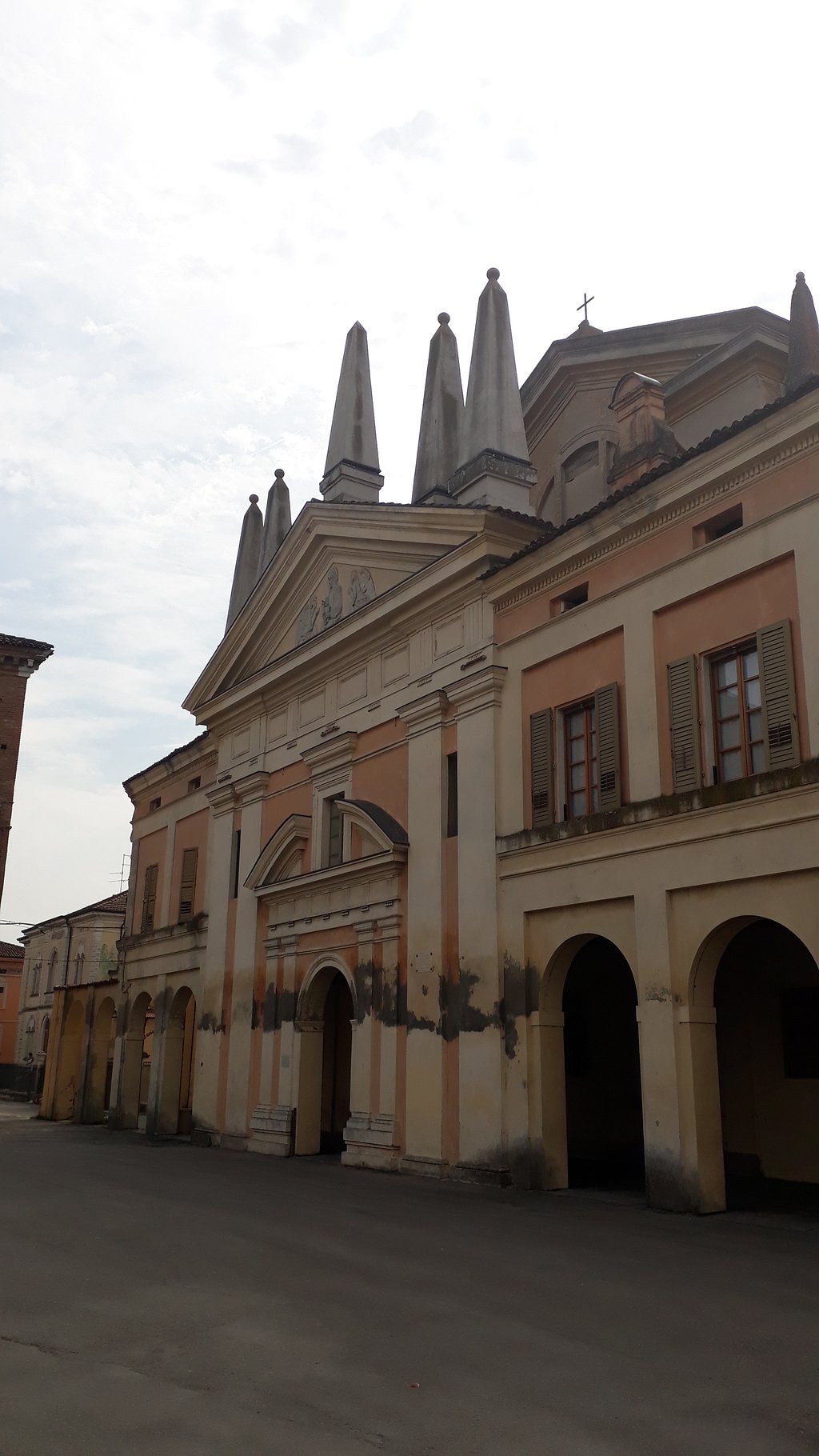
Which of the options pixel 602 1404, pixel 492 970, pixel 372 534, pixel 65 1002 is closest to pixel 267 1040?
pixel 492 970

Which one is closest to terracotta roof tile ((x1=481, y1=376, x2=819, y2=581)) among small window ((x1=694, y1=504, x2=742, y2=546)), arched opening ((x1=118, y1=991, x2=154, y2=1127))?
small window ((x1=694, y1=504, x2=742, y2=546))

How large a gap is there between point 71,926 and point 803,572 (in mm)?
46664

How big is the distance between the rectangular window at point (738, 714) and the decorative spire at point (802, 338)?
10.4 ft

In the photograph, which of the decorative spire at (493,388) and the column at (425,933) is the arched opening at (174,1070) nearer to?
the column at (425,933)

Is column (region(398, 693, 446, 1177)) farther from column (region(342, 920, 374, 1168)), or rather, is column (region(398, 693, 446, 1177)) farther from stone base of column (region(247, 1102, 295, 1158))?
stone base of column (region(247, 1102, 295, 1158))

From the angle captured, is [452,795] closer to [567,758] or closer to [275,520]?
[567,758]

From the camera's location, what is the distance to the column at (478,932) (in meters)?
14.5

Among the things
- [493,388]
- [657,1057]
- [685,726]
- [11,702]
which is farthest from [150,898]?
[685,726]

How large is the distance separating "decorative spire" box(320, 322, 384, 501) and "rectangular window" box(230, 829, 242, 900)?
6860mm

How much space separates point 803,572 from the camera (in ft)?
37.1

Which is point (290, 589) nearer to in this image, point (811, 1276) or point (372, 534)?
point (372, 534)

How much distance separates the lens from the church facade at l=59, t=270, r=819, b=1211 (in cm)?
1184

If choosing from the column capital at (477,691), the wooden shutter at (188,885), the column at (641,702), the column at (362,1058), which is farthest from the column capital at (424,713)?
the wooden shutter at (188,885)

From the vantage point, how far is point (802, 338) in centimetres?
1295
